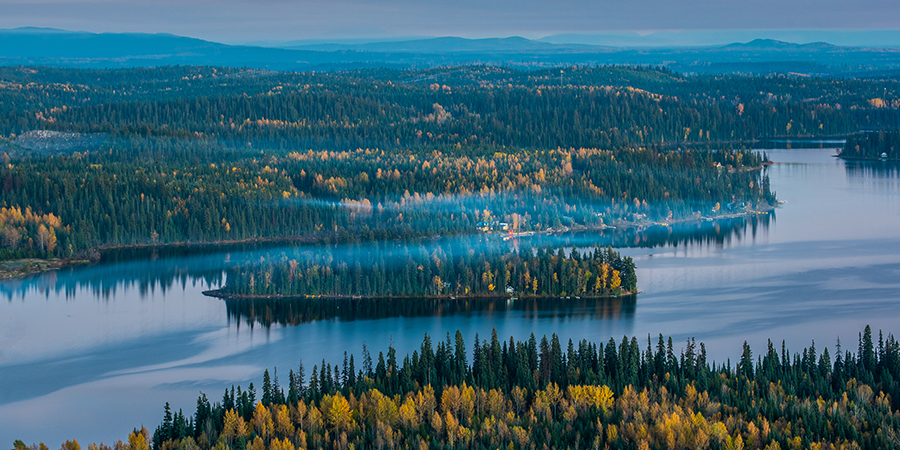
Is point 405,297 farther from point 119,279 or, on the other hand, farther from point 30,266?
point 30,266

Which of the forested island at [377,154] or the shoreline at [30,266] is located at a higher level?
the forested island at [377,154]

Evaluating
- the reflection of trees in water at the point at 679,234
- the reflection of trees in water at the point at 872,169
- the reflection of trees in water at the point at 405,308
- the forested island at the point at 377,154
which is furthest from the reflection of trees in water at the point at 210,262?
the reflection of trees in water at the point at 872,169

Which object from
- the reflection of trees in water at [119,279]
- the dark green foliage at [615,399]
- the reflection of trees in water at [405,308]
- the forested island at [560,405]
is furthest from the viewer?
the reflection of trees in water at [119,279]

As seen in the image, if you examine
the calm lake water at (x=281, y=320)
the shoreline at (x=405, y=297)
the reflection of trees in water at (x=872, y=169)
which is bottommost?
the calm lake water at (x=281, y=320)

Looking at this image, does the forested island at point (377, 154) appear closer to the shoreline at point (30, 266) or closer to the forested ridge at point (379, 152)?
the forested ridge at point (379, 152)

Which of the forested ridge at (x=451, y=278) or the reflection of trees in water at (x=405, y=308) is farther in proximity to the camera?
the forested ridge at (x=451, y=278)

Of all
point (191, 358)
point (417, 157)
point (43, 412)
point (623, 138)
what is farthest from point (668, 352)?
point (623, 138)
